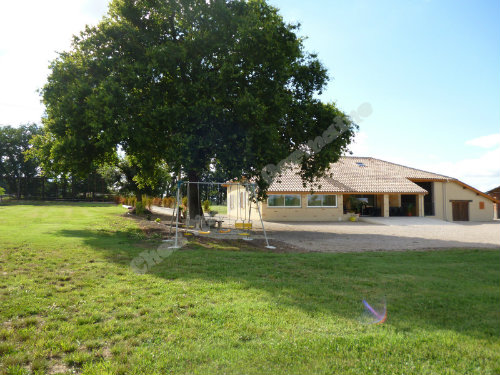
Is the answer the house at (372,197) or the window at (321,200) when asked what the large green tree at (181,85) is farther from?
the window at (321,200)

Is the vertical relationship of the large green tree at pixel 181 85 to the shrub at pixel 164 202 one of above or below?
above

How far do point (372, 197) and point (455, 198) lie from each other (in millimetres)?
8079

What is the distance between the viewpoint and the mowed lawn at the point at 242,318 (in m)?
3.68

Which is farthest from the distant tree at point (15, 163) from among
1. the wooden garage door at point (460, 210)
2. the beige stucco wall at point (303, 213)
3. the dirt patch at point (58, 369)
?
the dirt patch at point (58, 369)

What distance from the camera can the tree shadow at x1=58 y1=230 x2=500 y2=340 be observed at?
5266 millimetres

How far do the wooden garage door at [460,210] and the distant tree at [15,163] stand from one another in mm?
66836

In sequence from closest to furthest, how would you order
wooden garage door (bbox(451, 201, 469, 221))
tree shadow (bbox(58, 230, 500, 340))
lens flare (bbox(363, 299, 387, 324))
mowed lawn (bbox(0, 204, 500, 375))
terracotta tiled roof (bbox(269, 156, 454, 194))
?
1. mowed lawn (bbox(0, 204, 500, 375))
2. lens flare (bbox(363, 299, 387, 324))
3. tree shadow (bbox(58, 230, 500, 340))
4. terracotta tiled roof (bbox(269, 156, 454, 194))
5. wooden garage door (bbox(451, 201, 469, 221))

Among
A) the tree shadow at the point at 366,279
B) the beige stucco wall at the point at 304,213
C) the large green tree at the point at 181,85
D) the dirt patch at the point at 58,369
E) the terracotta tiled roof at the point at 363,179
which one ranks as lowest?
the tree shadow at the point at 366,279

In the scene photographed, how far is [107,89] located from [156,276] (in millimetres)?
10433

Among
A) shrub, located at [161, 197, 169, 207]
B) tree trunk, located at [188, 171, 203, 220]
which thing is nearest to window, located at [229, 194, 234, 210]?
shrub, located at [161, 197, 169, 207]

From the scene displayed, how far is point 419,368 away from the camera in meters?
3.62

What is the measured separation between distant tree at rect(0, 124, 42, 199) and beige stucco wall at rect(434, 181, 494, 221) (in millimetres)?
65261

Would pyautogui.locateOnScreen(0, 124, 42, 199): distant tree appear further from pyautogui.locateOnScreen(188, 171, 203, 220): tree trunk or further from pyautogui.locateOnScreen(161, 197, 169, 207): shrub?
pyautogui.locateOnScreen(188, 171, 203, 220): tree trunk

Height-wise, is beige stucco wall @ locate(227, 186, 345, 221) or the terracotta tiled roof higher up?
the terracotta tiled roof
